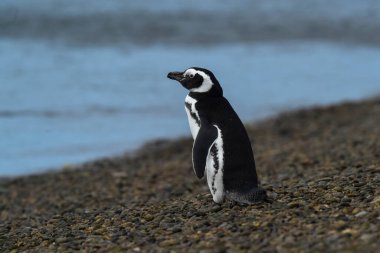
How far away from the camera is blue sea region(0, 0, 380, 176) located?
460 inches

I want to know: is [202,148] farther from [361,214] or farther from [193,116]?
[361,214]

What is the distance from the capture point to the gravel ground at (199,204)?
4.48m

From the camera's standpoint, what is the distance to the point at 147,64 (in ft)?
54.7

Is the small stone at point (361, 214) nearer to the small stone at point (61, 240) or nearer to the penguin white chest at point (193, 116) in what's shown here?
the penguin white chest at point (193, 116)

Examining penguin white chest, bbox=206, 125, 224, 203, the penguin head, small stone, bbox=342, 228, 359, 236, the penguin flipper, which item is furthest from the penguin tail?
small stone, bbox=342, 228, 359, 236

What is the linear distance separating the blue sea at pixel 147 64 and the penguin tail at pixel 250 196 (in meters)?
4.95

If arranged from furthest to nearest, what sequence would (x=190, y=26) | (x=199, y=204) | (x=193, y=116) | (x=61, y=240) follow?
1. (x=190, y=26)
2. (x=199, y=204)
3. (x=193, y=116)
4. (x=61, y=240)

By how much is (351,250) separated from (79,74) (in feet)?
40.0

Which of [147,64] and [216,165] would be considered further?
[147,64]

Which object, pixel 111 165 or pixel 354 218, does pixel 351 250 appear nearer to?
pixel 354 218

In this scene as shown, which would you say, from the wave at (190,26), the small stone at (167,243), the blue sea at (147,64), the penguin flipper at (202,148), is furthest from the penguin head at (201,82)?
the wave at (190,26)

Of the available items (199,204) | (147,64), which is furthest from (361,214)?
(147,64)

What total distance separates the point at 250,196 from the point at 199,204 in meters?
0.57

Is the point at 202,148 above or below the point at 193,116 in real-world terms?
below
